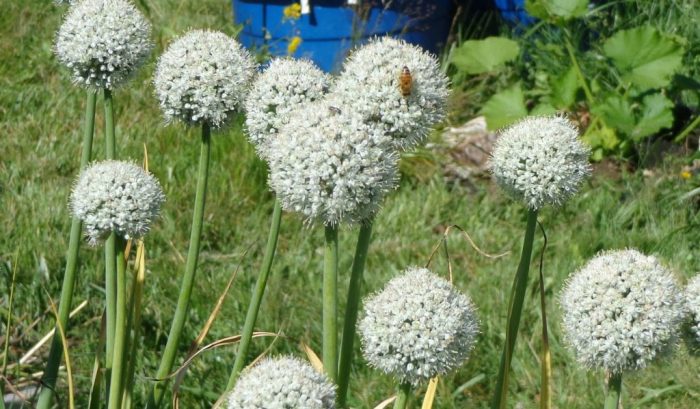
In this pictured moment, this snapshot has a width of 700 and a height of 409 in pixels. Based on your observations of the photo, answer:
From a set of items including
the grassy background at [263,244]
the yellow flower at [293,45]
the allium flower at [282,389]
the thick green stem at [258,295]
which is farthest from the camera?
the yellow flower at [293,45]

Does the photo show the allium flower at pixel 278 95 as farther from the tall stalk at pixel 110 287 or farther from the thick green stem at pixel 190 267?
the tall stalk at pixel 110 287

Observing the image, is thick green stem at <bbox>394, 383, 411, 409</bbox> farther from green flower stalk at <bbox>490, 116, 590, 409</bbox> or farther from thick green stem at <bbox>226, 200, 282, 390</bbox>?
thick green stem at <bbox>226, 200, 282, 390</bbox>

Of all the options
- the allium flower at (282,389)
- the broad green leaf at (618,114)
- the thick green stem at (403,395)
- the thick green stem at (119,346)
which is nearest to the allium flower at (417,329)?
the thick green stem at (403,395)

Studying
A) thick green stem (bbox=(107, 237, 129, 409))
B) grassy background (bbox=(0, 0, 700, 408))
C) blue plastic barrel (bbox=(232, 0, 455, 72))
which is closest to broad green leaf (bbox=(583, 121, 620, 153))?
grassy background (bbox=(0, 0, 700, 408))

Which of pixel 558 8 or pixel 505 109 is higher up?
pixel 558 8

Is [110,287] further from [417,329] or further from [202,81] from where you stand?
[417,329]

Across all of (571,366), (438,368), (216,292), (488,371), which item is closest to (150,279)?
(216,292)

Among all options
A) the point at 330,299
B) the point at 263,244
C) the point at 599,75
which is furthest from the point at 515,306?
the point at 599,75
